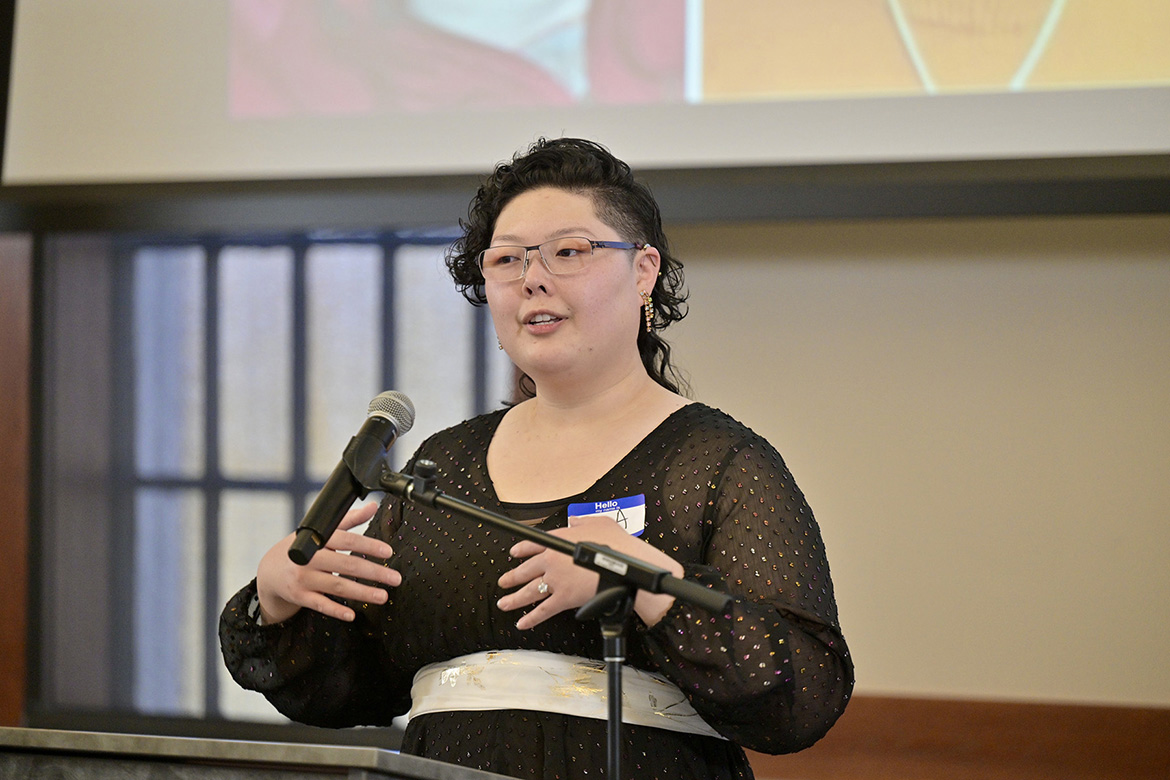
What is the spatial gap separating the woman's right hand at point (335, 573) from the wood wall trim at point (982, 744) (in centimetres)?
236

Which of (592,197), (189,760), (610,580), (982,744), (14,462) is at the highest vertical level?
(592,197)

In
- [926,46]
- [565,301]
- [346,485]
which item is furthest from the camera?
[926,46]

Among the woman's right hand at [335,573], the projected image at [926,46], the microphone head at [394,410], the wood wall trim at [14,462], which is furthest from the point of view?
the wood wall trim at [14,462]

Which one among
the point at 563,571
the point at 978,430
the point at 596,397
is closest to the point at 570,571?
the point at 563,571

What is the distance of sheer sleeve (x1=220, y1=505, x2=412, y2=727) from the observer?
150 cm

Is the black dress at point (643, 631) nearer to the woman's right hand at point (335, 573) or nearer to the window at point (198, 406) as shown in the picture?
the woman's right hand at point (335, 573)

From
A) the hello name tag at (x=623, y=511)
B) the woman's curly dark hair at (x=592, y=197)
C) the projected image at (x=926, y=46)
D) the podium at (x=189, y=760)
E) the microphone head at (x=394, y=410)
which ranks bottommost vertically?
the podium at (x=189, y=760)

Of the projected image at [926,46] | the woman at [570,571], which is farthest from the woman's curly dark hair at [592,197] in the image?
the projected image at [926,46]

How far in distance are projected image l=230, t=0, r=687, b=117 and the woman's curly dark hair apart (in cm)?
133

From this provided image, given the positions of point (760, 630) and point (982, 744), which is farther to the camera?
point (982, 744)

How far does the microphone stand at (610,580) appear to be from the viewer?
105 centimetres

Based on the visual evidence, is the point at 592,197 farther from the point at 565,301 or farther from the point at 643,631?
the point at 643,631

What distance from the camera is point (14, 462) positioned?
12.3 ft

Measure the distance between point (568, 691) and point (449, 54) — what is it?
213cm
